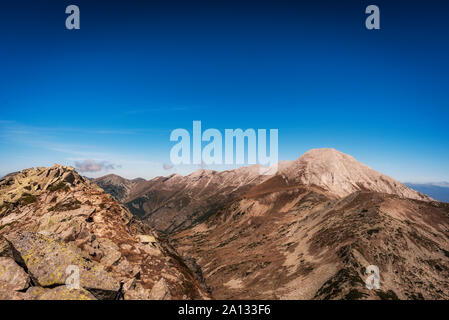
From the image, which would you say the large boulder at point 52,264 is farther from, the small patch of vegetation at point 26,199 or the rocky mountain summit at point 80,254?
the small patch of vegetation at point 26,199

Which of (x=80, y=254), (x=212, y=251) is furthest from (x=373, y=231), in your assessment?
(x=212, y=251)

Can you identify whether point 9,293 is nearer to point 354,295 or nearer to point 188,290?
point 188,290

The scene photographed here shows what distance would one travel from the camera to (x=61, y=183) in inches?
2170

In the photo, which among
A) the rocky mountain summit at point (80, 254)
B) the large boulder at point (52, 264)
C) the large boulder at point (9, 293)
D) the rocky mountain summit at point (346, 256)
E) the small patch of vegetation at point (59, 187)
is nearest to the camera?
the large boulder at point (9, 293)

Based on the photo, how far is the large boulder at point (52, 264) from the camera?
16234 millimetres

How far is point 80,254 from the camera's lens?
20047 mm

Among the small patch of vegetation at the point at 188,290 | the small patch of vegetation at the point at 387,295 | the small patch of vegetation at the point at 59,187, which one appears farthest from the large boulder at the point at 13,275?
the small patch of vegetation at the point at 387,295

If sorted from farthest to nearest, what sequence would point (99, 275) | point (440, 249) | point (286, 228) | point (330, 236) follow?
point (286, 228) → point (330, 236) → point (440, 249) → point (99, 275)

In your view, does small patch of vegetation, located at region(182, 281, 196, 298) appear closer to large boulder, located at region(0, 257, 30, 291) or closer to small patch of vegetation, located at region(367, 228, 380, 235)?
large boulder, located at region(0, 257, 30, 291)

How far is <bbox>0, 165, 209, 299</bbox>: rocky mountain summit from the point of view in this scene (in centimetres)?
1590
